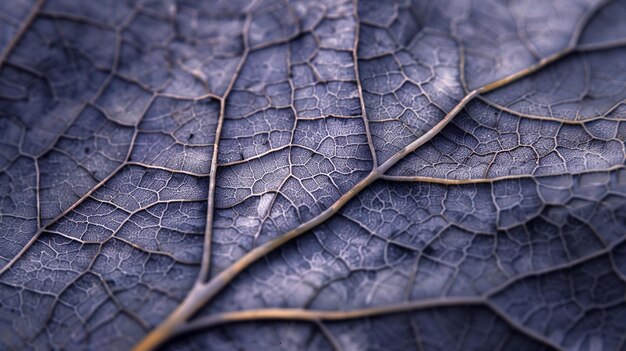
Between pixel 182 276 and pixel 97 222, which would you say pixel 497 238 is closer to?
pixel 182 276

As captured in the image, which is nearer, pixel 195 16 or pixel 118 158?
pixel 118 158

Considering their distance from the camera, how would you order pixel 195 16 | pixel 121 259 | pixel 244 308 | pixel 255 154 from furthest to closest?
pixel 195 16 → pixel 255 154 → pixel 121 259 → pixel 244 308

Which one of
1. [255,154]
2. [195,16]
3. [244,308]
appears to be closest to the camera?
[244,308]

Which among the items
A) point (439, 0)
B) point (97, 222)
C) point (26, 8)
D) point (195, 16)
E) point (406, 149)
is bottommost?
point (97, 222)

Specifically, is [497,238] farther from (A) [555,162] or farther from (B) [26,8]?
(B) [26,8]

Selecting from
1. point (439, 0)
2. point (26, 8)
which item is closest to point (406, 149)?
point (439, 0)

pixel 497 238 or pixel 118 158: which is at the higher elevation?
pixel 118 158

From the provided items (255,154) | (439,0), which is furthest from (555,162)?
(255,154)
